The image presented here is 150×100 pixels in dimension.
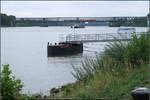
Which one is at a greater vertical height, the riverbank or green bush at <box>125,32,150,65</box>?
green bush at <box>125,32,150,65</box>

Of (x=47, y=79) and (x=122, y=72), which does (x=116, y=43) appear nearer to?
(x=122, y=72)

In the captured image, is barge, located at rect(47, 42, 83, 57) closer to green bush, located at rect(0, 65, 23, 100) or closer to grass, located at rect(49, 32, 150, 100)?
grass, located at rect(49, 32, 150, 100)

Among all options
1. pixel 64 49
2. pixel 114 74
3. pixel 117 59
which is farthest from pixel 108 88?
pixel 64 49

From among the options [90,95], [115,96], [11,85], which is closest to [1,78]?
[11,85]

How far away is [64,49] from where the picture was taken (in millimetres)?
43094

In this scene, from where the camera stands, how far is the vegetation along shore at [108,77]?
7.96 metres

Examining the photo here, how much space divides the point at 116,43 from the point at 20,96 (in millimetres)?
9763

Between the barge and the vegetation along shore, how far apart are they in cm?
2547

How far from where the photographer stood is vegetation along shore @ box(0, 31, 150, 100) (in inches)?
314

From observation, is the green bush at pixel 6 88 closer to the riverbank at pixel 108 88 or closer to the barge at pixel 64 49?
the riverbank at pixel 108 88

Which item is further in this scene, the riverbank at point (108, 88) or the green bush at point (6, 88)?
the riverbank at point (108, 88)

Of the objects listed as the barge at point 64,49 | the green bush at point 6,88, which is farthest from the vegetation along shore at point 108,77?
the barge at point 64,49

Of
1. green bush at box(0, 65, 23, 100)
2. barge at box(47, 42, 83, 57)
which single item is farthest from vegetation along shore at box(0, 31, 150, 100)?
barge at box(47, 42, 83, 57)

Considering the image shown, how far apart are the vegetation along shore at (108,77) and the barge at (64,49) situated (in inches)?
1003
